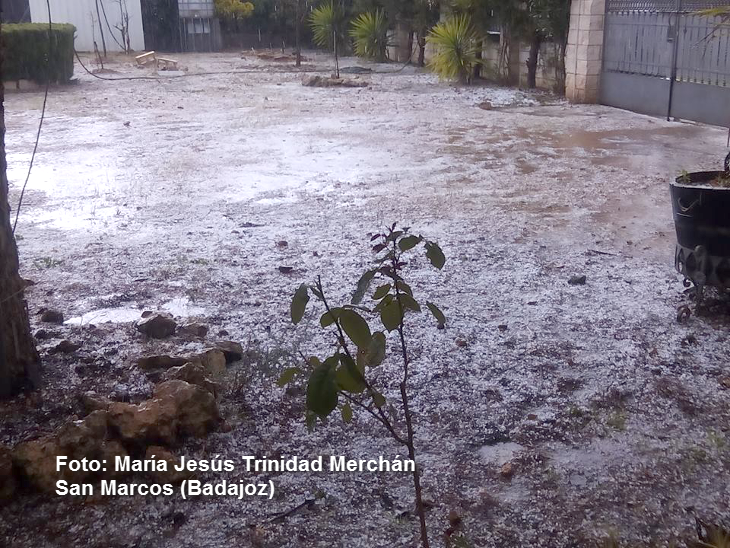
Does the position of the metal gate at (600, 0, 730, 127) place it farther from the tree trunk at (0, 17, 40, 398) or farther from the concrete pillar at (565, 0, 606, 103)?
the tree trunk at (0, 17, 40, 398)

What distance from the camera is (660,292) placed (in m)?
3.79

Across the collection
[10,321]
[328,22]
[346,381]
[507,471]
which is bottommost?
[507,471]

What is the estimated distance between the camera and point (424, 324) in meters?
3.47

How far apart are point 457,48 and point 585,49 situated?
2.96 m

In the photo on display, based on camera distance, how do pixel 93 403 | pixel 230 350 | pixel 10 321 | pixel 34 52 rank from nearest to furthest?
pixel 93 403 < pixel 10 321 < pixel 230 350 < pixel 34 52

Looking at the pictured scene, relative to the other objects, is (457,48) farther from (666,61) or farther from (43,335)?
(43,335)

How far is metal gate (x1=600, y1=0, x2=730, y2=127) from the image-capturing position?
8.75m

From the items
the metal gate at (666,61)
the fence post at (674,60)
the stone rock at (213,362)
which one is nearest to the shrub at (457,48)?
the metal gate at (666,61)

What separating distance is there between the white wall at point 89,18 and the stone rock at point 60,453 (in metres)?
21.8

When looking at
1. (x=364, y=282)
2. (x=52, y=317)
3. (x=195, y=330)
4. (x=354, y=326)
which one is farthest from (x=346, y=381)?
(x=52, y=317)

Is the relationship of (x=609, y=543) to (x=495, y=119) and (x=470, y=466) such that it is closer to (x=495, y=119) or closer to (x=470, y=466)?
(x=470, y=466)

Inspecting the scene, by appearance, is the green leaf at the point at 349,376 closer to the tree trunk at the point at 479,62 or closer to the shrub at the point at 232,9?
the tree trunk at the point at 479,62

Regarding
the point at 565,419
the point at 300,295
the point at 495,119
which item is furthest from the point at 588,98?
the point at 300,295

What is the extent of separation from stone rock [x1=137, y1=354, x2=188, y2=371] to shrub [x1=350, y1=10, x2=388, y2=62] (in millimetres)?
16178
